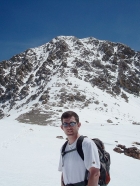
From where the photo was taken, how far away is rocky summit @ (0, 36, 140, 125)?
50.5 m

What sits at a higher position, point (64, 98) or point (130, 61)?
point (130, 61)

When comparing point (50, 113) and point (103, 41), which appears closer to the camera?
point (50, 113)

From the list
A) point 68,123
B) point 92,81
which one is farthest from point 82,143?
point 92,81

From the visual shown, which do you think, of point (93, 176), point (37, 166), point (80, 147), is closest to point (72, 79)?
point (37, 166)

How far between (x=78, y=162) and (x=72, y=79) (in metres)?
60.1

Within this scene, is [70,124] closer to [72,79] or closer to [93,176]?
[93,176]

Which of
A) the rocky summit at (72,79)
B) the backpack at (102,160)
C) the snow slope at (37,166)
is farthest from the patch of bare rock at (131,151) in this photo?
the rocky summit at (72,79)

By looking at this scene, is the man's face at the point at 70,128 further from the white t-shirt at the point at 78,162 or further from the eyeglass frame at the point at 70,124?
the white t-shirt at the point at 78,162

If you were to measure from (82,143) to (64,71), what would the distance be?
66.7 metres

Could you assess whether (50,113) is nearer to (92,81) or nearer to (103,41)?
(92,81)

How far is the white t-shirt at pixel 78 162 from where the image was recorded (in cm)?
297

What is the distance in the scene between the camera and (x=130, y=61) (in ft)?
291

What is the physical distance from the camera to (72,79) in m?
62.9

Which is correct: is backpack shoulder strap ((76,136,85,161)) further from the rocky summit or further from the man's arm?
the rocky summit
